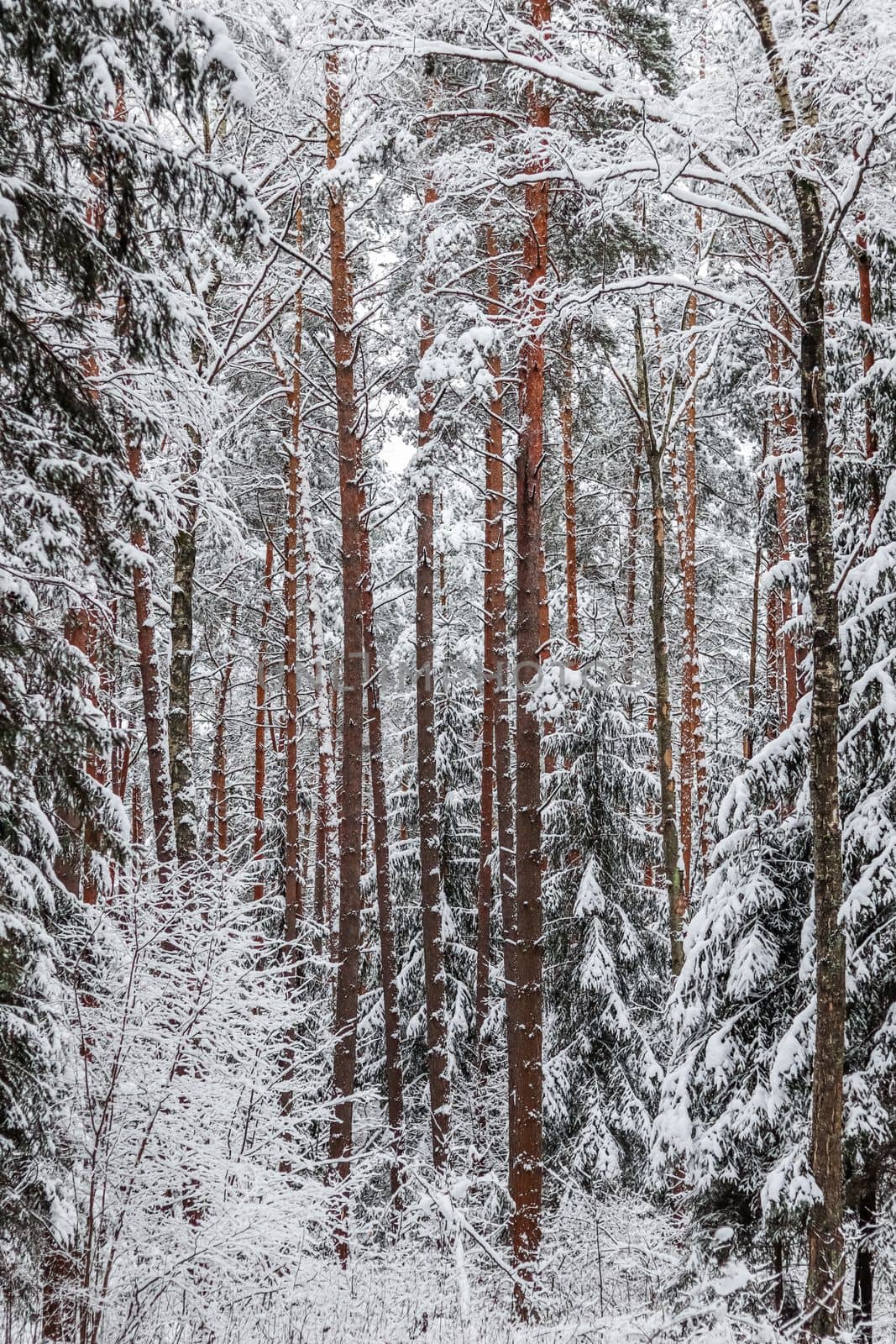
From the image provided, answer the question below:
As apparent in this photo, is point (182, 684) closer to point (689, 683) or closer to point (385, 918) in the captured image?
point (385, 918)

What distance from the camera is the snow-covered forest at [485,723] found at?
4.75m

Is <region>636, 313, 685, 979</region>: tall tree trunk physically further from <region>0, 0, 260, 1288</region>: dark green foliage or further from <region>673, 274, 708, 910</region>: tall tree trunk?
<region>673, 274, 708, 910</region>: tall tree trunk

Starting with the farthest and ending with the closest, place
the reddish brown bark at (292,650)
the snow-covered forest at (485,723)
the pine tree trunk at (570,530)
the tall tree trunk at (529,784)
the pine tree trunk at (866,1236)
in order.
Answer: the pine tree trunk at (570,530) → the reddish brown bark at (292,650) → the tall tree trunk at (529,784) → the pine tree trunk at (866,1236) → the snow-covered forest at (485,723)

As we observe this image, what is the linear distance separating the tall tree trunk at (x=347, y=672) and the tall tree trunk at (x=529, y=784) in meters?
2.05

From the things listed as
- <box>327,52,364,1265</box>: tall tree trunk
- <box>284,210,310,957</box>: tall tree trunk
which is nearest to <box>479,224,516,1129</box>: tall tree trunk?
<box>327,52,364,1265</box>: tall tree trunk

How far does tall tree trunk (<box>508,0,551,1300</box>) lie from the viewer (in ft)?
25.4

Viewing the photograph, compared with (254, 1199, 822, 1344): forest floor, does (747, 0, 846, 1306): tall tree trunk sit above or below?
above

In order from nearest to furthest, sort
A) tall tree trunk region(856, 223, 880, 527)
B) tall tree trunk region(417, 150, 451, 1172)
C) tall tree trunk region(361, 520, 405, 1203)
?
tall tree trunk region(856, 223, 880, 527), tall tree trunk region(417, 150, 451, 1172), tall tree trunk region(361, 520, 405, 1203)

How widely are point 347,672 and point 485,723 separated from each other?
2887 millimetres

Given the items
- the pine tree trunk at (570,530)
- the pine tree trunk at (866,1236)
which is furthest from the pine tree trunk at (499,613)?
the pine tree trunk at (866,1236)

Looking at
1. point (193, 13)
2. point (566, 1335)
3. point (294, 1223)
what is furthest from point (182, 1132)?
point (193, 13)

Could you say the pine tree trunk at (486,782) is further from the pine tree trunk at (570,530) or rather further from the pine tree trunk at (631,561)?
the pine tree trunk at (631,561)

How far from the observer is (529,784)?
802 centimetres

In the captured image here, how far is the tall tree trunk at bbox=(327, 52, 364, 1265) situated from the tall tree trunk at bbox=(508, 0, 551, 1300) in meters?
2.05
